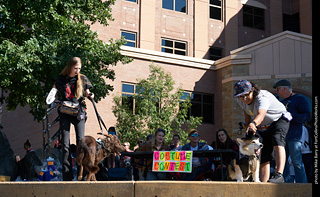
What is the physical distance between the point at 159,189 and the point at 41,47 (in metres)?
11.1

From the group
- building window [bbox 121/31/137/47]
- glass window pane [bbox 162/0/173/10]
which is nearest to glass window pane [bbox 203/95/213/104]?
building window [bbox 121/31/137/47]

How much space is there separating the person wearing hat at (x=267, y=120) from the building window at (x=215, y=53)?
76.8 ft

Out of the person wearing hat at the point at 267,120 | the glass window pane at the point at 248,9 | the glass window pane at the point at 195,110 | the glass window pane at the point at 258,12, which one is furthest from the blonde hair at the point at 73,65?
the glass window pane at the point at 258,12

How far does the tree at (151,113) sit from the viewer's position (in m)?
20.4

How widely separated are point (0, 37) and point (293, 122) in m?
10.7

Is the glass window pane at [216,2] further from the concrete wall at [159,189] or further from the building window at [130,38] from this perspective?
the concrete wall at [159,189]

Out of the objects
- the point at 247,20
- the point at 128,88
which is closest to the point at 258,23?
the point at 247,20

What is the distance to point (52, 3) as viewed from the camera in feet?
47.2

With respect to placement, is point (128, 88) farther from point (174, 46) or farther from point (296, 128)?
point (296, 128)

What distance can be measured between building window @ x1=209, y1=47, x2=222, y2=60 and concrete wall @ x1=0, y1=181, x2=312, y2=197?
24809 mm

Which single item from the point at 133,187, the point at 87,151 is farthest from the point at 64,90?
the point at 133,187

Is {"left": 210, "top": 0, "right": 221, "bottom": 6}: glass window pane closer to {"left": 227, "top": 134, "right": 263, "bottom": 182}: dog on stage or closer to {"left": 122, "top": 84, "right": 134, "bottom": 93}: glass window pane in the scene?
{"left": 122, "top": 84, "right": 134, "bottom": 93}: glass window pane

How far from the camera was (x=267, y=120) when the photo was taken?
620 cm

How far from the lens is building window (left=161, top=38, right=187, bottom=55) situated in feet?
92.4
